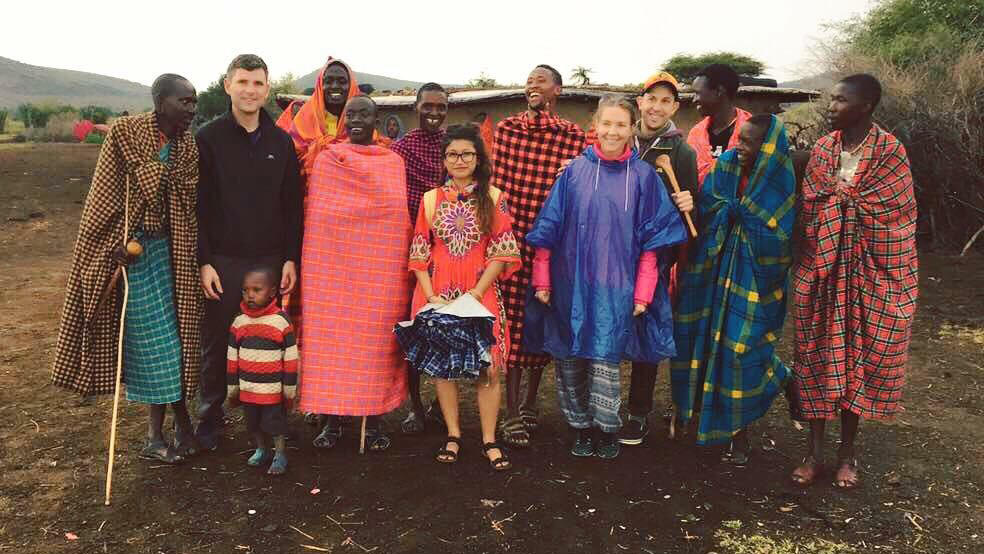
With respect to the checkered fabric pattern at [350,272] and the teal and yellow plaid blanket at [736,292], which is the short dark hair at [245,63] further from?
the teal and yellow plaid blanket at [736,292]

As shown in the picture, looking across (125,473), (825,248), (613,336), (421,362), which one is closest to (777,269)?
(825,248)

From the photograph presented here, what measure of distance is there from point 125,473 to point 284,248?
4.55 ft

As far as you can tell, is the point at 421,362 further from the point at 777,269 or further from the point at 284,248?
the point at 777,269

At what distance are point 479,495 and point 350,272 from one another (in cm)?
130

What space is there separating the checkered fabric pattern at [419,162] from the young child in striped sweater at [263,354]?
3.06ft

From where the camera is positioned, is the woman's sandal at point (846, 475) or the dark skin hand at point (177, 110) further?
the woman's sandal at point (846, 475)

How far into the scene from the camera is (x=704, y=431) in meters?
3.65

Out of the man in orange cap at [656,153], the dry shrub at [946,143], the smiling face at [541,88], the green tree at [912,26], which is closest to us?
the man in orange cap at [656,153]

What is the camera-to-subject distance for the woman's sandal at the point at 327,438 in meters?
3.86

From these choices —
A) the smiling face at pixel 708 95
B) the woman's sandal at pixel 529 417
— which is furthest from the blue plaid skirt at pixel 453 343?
the smiling face at pixel 708 95

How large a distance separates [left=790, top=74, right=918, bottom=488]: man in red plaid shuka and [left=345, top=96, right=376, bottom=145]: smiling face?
2.26 metres

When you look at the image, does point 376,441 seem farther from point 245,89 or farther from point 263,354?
point 245,89

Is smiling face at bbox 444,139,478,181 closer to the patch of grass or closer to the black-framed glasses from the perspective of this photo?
the black-framed glasses

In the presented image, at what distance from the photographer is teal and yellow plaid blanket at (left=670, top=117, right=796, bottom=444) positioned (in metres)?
3.42
